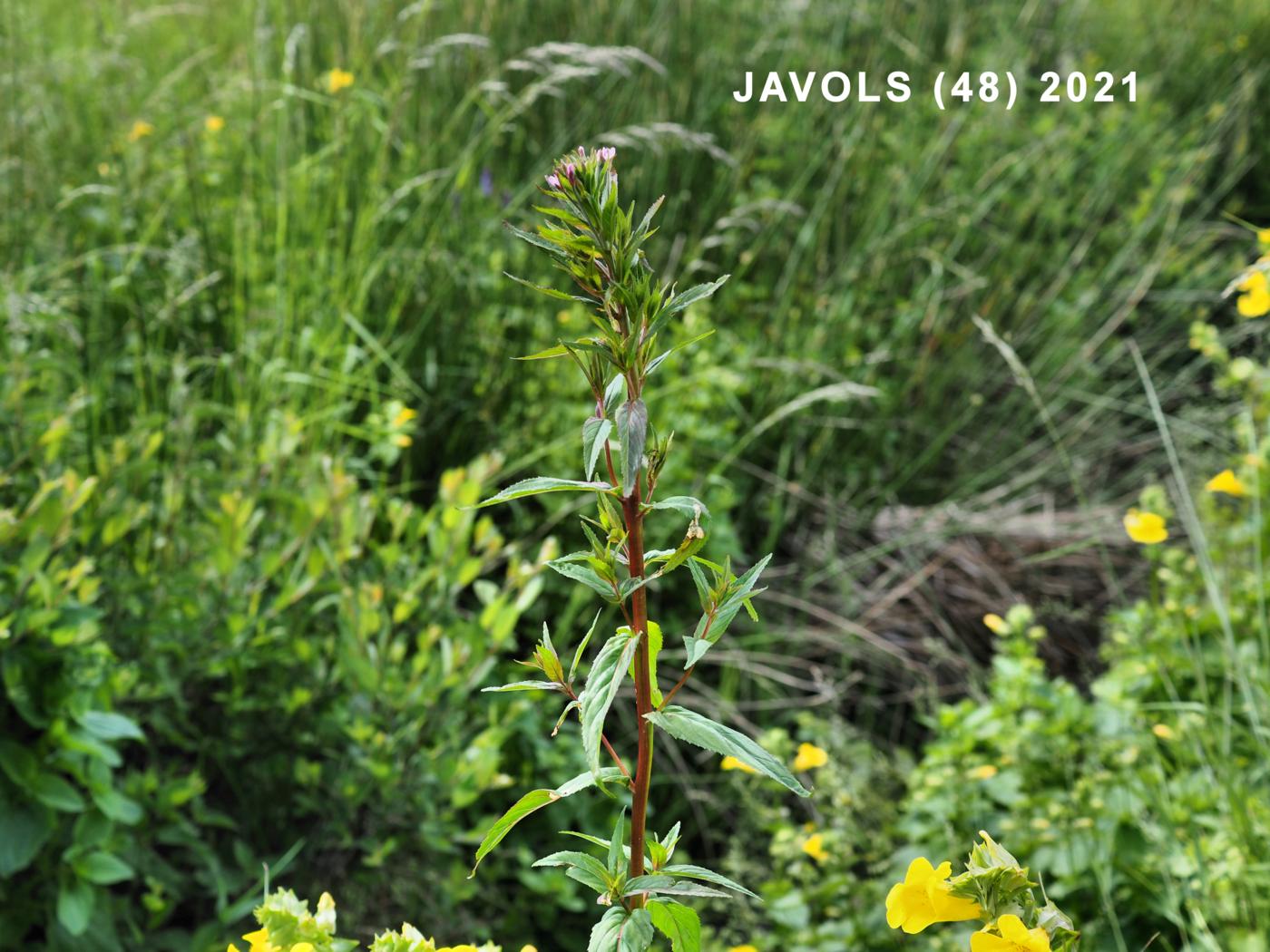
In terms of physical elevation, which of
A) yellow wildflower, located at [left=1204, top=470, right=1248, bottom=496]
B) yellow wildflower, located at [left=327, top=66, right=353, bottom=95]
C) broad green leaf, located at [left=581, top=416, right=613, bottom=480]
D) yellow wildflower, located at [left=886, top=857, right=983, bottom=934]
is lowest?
yellow wildflower, located at [left=1204, top=470, right=1248, bottom=496]

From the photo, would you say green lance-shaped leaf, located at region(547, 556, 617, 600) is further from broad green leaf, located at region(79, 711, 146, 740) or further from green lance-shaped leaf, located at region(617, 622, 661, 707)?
broad green leaf, located at region(79, 711, 146, 740)

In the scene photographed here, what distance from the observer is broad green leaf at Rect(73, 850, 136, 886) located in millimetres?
1263

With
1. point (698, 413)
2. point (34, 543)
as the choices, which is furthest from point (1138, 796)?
point (34, 543)

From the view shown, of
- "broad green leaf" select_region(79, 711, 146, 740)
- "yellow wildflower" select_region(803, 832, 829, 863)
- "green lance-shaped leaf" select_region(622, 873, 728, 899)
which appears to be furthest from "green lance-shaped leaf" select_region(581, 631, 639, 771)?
"yellow wildflower" select_region(803, 832, 829, 863)

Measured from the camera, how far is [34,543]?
4.23 feet

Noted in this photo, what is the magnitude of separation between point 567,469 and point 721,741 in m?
1.60

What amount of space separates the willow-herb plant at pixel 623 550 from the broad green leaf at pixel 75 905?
0.83 metres

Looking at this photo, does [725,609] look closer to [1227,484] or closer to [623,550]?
[623,550]

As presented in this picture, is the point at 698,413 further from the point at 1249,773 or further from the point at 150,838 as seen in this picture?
the point at 150,838

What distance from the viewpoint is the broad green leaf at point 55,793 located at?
1.25m

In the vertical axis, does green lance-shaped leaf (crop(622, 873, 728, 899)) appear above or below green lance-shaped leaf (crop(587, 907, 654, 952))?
above

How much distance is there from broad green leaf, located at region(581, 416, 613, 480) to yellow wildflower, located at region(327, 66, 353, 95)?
179cm

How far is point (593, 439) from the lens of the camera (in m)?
0.59

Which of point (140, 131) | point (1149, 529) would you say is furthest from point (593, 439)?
point (140, 131)
